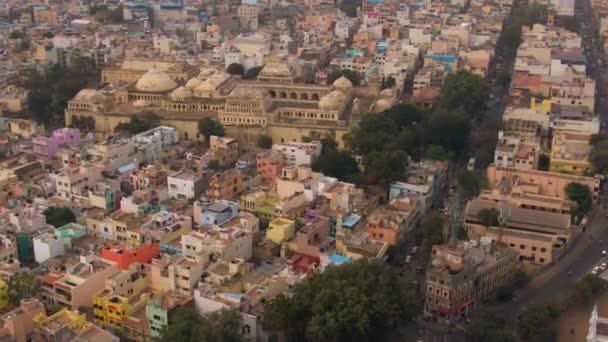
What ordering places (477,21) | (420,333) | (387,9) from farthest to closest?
1. (387,9)
2. (477,21)
3. (420,333)

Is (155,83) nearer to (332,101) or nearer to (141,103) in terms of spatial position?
(141,103)

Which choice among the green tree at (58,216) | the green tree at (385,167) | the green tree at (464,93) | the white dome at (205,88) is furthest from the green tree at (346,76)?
the green tree at (58,216)

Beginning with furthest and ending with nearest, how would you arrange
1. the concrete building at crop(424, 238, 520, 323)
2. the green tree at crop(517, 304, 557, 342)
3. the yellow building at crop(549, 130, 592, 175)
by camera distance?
the yellow building at crop(549, 130, 592, 175)
the concrete building at crop(424, 238, 520, 323)
the green tree at crop(517, 304, 557, 342)

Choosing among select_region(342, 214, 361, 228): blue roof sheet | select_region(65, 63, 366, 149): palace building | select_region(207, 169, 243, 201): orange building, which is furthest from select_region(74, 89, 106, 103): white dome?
select_region(342, 214, 361, 228): blue roof sheet

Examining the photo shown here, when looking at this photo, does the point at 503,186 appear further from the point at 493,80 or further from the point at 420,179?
the point at 493,80

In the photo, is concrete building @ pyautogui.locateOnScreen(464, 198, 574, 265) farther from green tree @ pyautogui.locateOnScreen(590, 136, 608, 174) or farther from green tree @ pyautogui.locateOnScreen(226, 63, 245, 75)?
green tree @ pyautogui.locateOnScreen(226, 63, 245, 75)

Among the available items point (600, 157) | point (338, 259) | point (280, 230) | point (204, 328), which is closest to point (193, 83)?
point (280, 230)

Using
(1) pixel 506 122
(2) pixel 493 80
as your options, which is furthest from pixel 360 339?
(2) pixel 493 80
